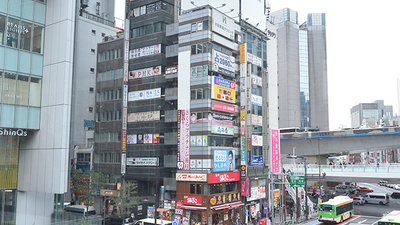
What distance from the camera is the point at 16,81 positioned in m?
28.2

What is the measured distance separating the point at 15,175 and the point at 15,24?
40.2ft

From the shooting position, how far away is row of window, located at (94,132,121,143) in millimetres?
59484

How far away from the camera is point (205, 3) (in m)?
52.4

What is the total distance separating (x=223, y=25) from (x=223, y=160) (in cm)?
1959

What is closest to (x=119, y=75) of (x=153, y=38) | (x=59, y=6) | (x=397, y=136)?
(x=153, y=38)

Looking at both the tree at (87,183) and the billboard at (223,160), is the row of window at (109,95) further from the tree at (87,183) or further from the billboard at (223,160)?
the billboard at (223,160)

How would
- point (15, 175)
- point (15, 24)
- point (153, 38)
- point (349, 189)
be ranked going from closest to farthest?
point (15, 24), point (15, 175), point (153, 38), point (349, 189)

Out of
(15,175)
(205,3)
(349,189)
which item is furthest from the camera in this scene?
(349,189)

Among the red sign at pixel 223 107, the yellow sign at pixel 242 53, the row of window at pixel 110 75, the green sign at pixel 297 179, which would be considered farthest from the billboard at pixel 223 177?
the row of window at pixel 110 75

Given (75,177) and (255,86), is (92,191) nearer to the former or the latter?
(75,177)

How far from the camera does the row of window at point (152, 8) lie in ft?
188

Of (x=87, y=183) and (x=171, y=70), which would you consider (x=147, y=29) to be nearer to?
(x=171, y=70)

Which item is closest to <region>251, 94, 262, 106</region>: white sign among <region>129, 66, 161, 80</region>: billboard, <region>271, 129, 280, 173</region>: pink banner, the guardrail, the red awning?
<region>271, 129, 280, 173</region>: pink banner

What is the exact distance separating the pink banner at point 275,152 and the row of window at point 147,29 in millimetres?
25233
